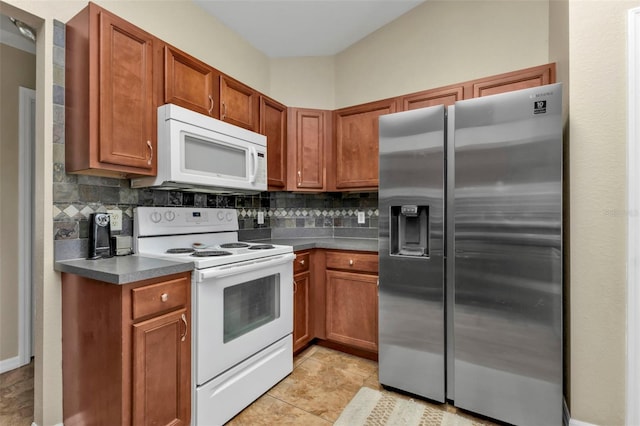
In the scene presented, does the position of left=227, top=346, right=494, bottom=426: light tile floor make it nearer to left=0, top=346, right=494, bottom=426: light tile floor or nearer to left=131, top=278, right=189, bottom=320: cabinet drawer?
left=0, top=346, right=494, bottom=426: light tile floor

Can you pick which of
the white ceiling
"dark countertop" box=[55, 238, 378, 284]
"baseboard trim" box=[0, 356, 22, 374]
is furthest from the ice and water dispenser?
"baseboard trim" box=[0, 356, 22, 374]

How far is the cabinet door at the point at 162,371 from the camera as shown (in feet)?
4.51

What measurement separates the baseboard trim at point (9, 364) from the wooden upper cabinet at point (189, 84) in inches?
87.0

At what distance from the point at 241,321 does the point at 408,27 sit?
2.76 m

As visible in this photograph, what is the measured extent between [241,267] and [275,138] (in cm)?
134

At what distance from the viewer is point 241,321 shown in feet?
6.16

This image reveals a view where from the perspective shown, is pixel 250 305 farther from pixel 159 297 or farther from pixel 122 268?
pixel 122 268

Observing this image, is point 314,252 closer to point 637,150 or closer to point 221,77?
point 221,77

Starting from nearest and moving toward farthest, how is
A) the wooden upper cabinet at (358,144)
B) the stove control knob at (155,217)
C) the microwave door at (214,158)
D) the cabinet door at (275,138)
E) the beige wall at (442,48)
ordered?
the microwave door at (214,158), the stove control knob at (155,217), the beige wall at (442,48), the cabinet door at (275,138), the wooden upper cabinet at (358,144)

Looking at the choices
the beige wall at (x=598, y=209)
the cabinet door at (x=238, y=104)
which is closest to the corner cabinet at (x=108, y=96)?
the cabinet door at (x=238, y=104)

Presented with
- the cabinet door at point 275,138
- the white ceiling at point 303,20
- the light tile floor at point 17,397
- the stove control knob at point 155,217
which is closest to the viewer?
the light tile floor at point 17,397

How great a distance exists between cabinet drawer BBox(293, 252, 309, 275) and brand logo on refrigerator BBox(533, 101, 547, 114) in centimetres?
174

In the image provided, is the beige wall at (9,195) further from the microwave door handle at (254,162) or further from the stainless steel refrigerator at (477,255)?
the stainless steel refrigerator at (477,255)

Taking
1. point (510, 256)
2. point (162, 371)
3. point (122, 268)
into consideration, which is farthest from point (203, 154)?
point (510, 256)
